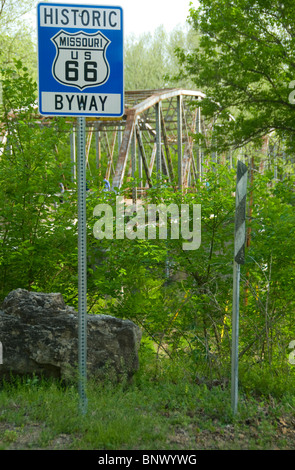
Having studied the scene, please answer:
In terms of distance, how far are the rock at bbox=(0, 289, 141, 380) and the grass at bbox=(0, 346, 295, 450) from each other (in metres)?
0.15

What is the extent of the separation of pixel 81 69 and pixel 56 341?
253 cm

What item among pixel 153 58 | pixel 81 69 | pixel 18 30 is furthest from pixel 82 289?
pixel 153 58

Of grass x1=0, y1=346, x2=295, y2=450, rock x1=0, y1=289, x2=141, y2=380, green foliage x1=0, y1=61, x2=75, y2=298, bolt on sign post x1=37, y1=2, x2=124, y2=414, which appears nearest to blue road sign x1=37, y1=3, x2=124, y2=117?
bolt on sign post x1=37, y1=2, x2=124, y2=414

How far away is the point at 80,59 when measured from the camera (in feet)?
14.5

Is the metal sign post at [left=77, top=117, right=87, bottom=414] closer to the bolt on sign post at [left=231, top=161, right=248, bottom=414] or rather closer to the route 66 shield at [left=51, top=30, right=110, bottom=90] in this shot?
the route 66 shield at [left=51, top=30, right=110, bottom=90]

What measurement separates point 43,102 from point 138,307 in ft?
10.1

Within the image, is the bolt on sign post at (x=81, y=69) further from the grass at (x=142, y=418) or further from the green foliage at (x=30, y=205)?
the green foliage at (x=30, y=205)

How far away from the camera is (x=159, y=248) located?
751 centimetres

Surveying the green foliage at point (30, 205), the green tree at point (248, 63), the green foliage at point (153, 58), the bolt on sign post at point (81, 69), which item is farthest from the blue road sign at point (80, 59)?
the green foliage at point (153, 58)

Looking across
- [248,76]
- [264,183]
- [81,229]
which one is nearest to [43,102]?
[81,229]

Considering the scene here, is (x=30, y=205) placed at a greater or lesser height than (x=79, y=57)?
lesser

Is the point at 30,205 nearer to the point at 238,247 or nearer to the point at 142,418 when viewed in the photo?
the point at 238,247

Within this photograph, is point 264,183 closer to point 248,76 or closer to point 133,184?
point 133,184

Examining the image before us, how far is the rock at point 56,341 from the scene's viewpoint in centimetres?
535
